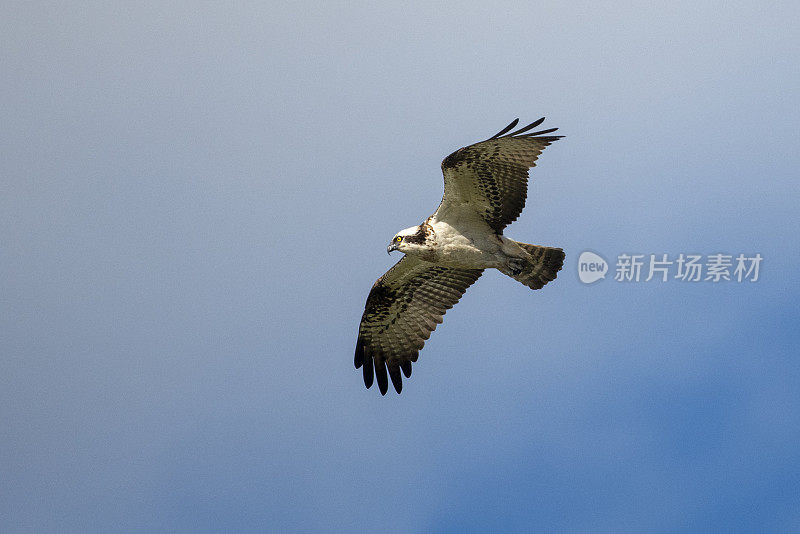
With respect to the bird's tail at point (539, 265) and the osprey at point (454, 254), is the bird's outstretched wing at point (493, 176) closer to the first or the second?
the osprey at point (454, 254)

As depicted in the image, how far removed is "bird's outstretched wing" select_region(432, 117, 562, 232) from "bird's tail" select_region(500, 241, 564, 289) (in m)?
0.49

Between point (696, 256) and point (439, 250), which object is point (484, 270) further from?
point (696, 256)

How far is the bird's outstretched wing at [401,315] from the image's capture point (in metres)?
15.3

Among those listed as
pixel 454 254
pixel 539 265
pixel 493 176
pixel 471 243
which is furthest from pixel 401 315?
pixel 493 176

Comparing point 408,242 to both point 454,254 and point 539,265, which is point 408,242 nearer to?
point 454,254

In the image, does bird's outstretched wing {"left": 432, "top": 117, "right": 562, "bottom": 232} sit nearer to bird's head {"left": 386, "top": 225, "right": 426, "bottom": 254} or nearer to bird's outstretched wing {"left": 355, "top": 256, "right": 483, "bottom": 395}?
bird's head {"left": 386, "top": 225, "right": 426, "bottom": 254}

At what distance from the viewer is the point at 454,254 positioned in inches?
565

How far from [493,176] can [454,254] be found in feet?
3.52

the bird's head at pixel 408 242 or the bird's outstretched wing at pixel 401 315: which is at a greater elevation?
the bird's head at pixel 408 242

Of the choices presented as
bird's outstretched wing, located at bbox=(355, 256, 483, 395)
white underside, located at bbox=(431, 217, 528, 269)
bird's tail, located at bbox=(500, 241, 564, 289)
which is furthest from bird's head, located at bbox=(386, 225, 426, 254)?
bird's tail, located at bbox=(500, 241, 564, 289)

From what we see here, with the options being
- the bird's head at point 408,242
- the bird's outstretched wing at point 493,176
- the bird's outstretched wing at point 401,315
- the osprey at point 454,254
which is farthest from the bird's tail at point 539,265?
the bird's head at point 408,242

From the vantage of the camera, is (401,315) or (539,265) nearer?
(539,265)

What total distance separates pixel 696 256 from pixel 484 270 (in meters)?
2.92

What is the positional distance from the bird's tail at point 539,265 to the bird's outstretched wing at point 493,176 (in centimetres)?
49
